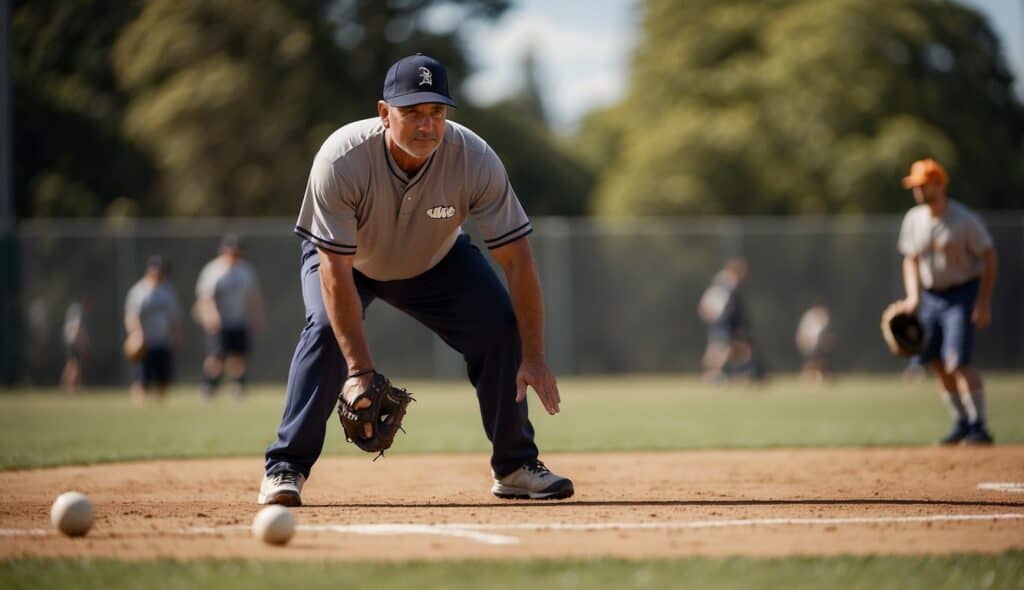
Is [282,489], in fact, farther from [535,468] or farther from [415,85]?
[415,85]

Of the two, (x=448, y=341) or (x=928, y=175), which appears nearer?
(x=448, y=341)

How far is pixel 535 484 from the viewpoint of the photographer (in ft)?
20.7

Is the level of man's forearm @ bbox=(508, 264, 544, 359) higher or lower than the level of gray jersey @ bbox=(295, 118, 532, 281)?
lower

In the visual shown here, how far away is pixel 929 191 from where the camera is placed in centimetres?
965

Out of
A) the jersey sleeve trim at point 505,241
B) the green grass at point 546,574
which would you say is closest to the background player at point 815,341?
→ the jersey sleeve trim at point 505,241

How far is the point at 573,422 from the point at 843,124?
21576 mm

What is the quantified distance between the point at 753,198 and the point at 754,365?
468 inches

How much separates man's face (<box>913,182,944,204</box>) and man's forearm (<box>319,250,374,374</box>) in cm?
547

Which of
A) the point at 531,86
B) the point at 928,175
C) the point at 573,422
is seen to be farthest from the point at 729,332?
the point at 531,86

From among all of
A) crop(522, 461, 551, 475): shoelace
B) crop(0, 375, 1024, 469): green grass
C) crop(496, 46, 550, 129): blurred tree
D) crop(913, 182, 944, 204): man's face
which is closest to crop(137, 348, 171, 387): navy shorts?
crop(0, 375, 1024, 469): green grass

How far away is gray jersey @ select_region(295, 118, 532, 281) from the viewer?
571 cm

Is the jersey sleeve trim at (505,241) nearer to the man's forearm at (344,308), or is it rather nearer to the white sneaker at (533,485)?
the man's forearm at (344,308)

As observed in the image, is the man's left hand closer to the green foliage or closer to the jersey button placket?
the jersey button placket

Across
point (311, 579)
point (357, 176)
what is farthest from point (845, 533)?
point (357, 176)
